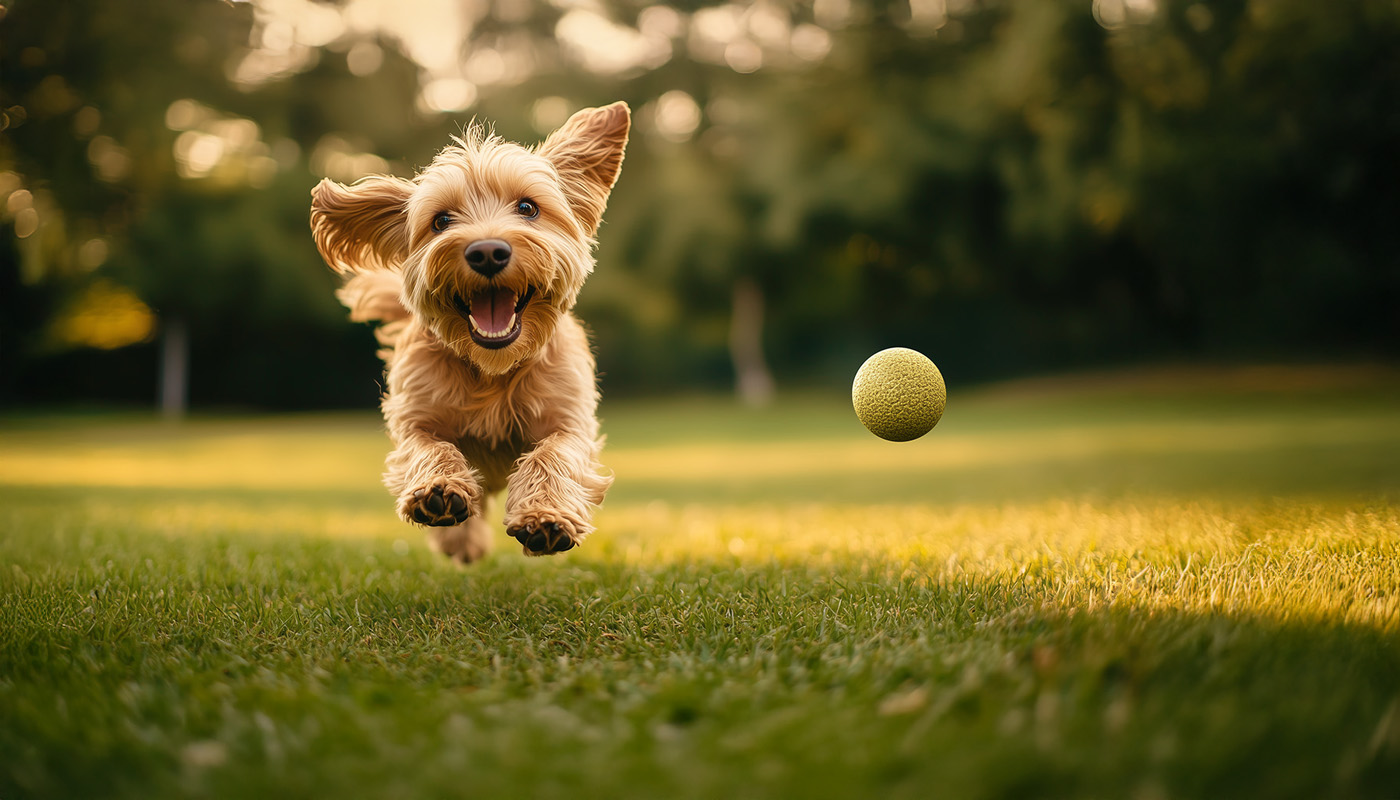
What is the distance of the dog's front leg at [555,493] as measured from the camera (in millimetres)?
→ 3510

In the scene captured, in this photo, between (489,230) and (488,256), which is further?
(489,230)

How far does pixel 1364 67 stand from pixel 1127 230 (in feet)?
33.1

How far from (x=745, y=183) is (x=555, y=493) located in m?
25.4

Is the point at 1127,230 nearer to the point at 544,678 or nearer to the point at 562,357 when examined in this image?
the point at 562,357

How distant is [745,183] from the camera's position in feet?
92.0

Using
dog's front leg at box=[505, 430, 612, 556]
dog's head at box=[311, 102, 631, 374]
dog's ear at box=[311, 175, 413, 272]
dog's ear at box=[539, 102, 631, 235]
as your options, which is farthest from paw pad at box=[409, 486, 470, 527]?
dog's ear at box=[539, 102, 631, 235]

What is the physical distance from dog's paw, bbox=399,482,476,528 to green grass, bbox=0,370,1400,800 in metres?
0.42

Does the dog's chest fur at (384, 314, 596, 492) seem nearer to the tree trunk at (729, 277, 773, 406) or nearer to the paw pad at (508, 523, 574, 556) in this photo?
the paw pad at (508, 523, 574, 556)

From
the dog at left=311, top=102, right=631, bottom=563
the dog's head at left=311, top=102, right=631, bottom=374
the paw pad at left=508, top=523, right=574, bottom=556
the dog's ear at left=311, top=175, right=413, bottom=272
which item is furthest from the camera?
the dog's ear at left=311, top=175, right=413, bottom=272

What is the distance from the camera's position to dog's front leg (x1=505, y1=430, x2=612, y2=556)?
11.5ft

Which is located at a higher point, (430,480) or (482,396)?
(482,396)

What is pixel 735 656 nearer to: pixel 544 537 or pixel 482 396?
pixel 544 537

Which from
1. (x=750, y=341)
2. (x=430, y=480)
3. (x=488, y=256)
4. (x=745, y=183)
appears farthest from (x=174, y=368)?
(x=430, y=480)

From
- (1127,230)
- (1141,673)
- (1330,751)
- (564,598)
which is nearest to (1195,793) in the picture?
(1330,751)
